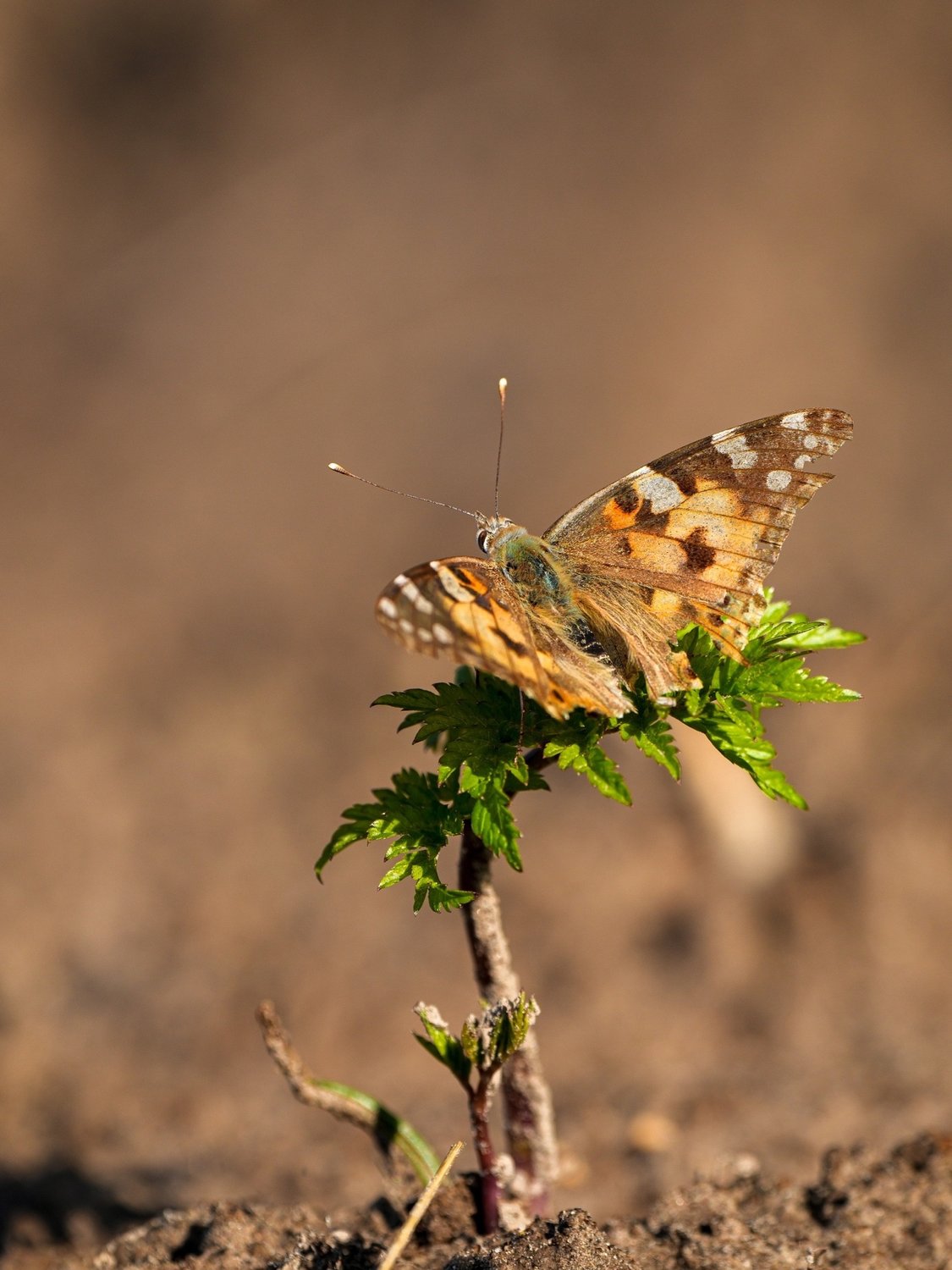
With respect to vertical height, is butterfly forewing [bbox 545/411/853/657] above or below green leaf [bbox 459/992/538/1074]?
above

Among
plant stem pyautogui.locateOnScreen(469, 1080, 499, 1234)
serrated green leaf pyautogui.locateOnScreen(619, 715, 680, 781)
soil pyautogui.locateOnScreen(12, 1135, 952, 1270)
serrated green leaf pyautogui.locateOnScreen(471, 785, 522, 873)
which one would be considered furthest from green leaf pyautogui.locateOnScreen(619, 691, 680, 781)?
soil pyautogui.locateOnScreen(12, 1135, 952, 1270)

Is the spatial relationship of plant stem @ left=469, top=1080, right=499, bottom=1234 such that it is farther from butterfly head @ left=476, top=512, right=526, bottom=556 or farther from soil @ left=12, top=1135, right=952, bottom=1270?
butterfly head @ left=476, top=512, right=526, bottom=556

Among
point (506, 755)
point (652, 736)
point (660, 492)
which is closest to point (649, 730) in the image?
point (652, 736)

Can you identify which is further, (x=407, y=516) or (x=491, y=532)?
(x=407, y=516)

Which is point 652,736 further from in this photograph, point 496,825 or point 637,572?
point 637,572

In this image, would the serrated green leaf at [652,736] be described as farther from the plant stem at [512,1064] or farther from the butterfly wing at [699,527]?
the plant stem at [512,1064]

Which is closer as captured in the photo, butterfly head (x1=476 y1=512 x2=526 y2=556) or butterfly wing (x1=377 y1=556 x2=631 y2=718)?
butterfly wing (x1=377 y1=556 x2=631 y2=718)

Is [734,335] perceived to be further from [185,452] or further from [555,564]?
[555,564]
